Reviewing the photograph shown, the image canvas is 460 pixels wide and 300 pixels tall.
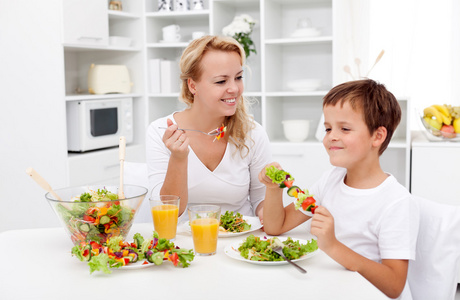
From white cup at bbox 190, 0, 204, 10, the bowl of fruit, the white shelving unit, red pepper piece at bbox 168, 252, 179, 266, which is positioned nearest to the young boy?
red pepper piece at bbox 168, 252, 179, 266

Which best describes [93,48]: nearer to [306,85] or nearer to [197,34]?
[197,34]

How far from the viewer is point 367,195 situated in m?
1.45

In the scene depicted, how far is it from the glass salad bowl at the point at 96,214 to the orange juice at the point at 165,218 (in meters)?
0.07

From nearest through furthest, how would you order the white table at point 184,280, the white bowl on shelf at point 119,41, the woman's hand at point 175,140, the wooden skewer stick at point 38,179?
1. the white table at point 184,280
2. the wooden skewer stick at point 38,179
3. the woman's hand at point 175,140
4. the white bowl on shelf at point 119,41

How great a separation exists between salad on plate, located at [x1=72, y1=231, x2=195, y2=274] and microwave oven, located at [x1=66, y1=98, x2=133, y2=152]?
2.16 metres

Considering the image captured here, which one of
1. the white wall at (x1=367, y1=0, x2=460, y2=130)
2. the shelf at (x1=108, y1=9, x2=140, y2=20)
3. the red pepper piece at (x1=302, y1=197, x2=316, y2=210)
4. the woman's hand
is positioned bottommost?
the red pepper piece at (x1=302, y1=197, x2=316, y2=210)

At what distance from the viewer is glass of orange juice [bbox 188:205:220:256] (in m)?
1.34

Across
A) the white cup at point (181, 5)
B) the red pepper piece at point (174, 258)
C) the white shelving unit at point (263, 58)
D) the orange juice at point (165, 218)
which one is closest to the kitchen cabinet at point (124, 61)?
the white shelving unit at point (263, 58)

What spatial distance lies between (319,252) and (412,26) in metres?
2.56

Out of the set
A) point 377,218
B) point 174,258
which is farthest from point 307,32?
point 174,258

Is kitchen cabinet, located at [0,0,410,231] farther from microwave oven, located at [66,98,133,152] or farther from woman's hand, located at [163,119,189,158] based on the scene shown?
woman's hand, located at [163,119,189,158]

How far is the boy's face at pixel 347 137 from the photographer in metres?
1.44

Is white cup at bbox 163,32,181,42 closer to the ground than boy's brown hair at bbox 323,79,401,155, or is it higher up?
higher up

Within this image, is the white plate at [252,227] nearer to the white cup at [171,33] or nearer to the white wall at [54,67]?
the white wall at [54,67]
